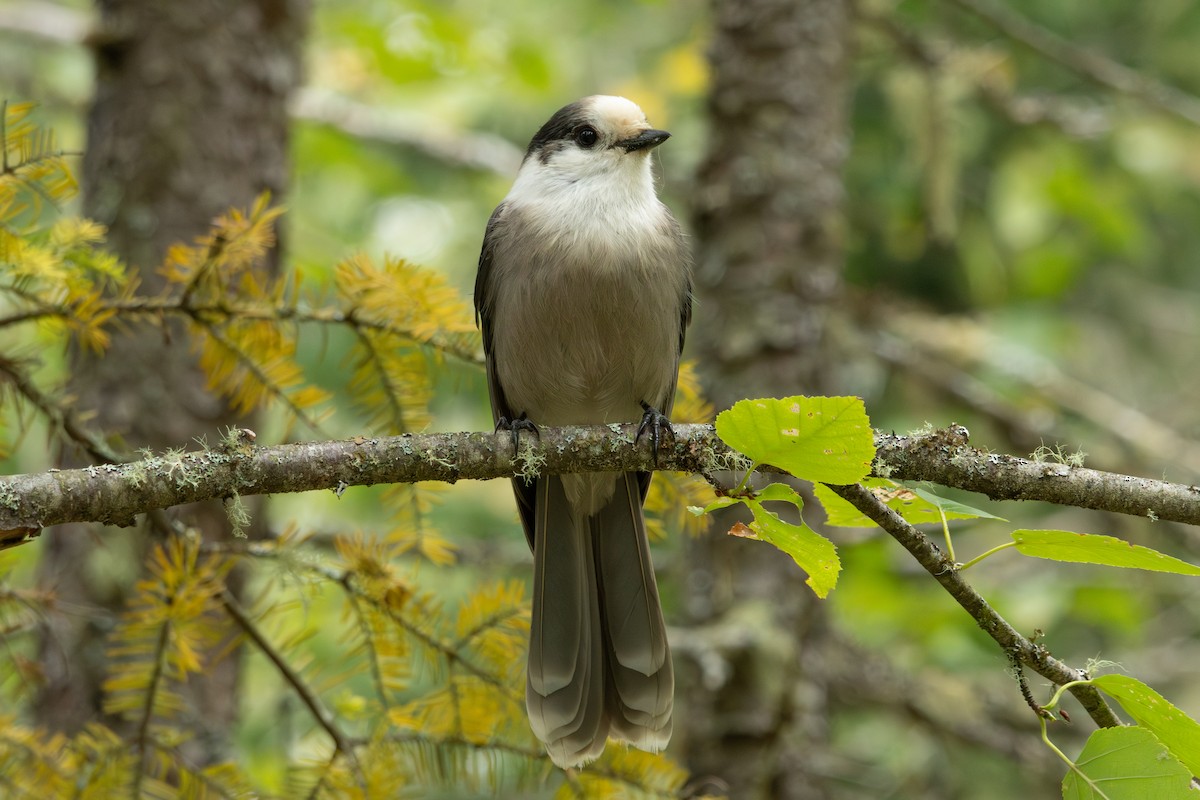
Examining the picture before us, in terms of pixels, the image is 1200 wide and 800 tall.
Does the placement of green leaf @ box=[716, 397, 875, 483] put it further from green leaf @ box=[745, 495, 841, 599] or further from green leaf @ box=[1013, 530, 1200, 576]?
green leaf @ box=[1013, 530, 1200, 576]

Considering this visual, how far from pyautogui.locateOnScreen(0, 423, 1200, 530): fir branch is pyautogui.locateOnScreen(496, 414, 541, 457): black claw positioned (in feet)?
0.05

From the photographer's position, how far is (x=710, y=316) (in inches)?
169

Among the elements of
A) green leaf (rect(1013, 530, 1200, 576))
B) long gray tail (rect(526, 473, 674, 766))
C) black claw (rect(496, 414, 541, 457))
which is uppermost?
green leaf (rect(1013, 530, 1200, 576))

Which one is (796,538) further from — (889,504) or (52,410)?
(52,410)

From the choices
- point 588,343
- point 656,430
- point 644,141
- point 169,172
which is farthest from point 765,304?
point 169,172

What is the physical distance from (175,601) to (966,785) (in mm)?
5058

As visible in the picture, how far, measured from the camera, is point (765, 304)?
4164 mm

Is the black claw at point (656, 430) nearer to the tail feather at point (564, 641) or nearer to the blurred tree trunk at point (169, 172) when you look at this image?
the tail feather at point (564, 641)

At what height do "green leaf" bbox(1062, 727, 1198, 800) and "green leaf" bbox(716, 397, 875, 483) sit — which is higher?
"green leaf" bbox(716, 397, 875, 483)

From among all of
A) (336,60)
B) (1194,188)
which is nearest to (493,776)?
(336,60)

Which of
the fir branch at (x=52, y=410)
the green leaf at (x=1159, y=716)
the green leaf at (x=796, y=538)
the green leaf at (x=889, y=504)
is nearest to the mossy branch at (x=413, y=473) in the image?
the green leaf at (x=889, y=504)

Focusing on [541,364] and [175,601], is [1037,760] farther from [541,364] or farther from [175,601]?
[175,601]

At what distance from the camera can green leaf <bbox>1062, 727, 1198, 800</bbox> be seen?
5.08 feet

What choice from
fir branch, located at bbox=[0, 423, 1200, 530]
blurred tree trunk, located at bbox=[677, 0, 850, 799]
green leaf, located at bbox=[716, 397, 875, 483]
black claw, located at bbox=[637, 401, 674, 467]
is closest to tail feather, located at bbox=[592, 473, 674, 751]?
blurred tree trunk, located at bbox=[677, 0, 850, 799]
